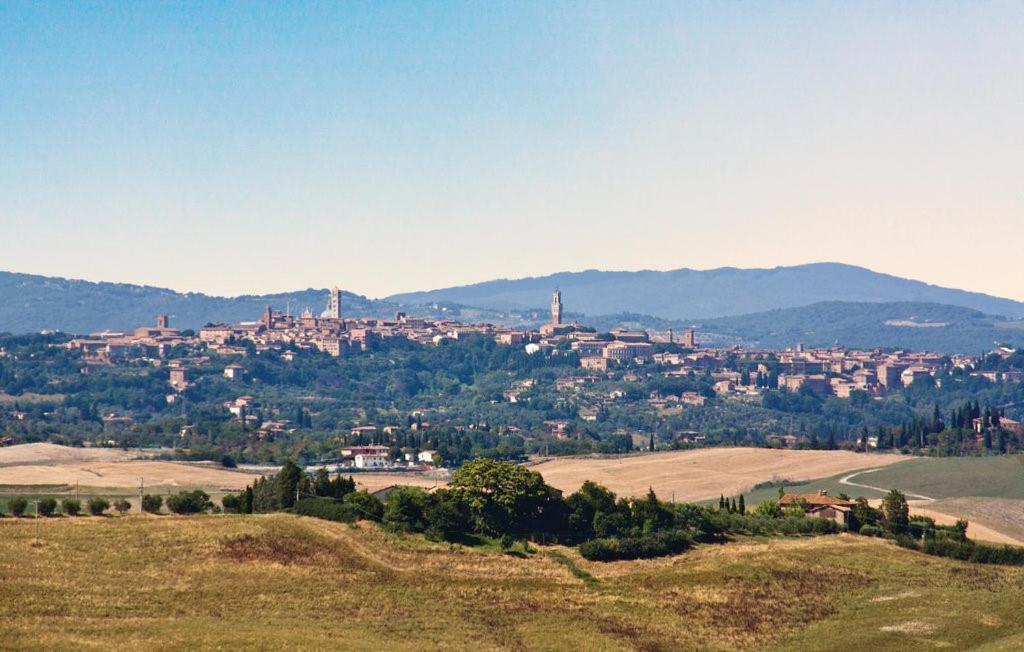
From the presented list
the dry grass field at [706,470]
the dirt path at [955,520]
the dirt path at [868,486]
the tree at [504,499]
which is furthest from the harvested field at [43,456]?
the dirt path at [955,520]

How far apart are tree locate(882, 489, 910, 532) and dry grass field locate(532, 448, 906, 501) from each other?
38988 millimetres

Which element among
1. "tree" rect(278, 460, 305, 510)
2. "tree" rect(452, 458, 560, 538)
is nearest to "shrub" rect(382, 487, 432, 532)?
"tree" rect(452, 458, 560, 538)

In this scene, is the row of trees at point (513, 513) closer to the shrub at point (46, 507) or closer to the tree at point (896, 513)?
the tree at point (896, 513)

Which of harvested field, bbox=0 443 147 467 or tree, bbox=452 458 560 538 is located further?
harvested field, bbox=0 443 147 467

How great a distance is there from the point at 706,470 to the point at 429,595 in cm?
10132

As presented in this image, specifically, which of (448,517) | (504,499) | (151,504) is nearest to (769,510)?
(504,499)

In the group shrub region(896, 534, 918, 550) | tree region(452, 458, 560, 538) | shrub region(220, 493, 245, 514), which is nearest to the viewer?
tree region(452, 458, 560, 538)

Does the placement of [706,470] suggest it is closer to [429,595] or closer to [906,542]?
[906,542]

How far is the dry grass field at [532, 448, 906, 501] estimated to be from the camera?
160 m

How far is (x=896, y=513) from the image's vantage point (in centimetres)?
10925

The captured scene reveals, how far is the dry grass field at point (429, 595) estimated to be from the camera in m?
69.7

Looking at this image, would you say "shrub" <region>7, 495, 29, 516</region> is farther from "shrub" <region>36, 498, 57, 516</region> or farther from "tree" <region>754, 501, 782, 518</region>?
"tree" <region>754, 501, 782, 518</region>

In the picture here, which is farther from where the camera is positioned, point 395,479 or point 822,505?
point 395,479

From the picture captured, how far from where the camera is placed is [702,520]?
330 ft
